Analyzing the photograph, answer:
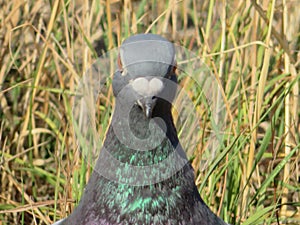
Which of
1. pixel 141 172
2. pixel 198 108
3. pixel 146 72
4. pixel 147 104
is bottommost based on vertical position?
pixel 141 172

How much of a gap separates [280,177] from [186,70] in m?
0.79

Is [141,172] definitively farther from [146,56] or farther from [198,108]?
[198,108]

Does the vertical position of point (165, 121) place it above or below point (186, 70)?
below

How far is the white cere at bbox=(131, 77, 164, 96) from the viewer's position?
273 centimetres

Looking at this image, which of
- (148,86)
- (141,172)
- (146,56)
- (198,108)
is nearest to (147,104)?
(148,86)

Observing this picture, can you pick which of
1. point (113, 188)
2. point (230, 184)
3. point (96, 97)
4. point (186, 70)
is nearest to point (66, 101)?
point (96, 97)

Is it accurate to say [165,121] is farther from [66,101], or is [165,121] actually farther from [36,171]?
[36,171]

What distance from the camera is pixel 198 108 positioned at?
3.95 meters

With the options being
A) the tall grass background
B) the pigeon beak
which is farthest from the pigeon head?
the tall grass background

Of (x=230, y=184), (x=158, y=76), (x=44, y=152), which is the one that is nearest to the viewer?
(x=158, y=76)

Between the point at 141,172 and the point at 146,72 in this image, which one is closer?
the point at 146,72

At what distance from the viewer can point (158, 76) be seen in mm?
2773

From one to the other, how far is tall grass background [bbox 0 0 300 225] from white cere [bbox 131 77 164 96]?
818 mm

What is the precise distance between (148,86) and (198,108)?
1.24 m
